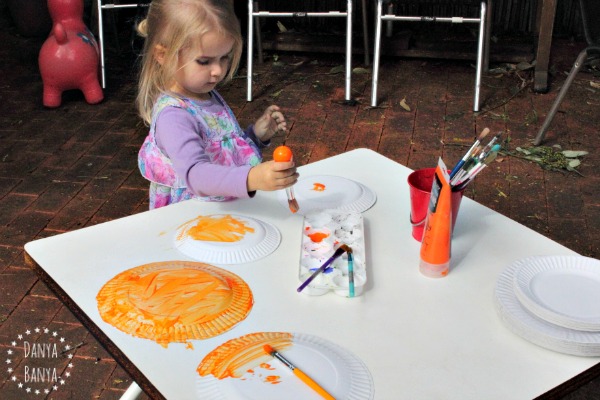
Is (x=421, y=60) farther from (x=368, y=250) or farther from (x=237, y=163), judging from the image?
(x=368, y=250)

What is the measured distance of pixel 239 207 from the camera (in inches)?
64.3

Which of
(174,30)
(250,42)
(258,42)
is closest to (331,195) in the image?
(174,30)

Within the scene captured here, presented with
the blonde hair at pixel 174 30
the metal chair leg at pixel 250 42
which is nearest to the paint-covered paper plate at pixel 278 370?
the blonde hair at pixel 174 30

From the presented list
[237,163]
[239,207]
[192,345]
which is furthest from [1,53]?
[192,345]

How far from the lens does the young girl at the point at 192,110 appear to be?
162cm

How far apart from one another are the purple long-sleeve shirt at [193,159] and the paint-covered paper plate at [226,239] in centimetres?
7

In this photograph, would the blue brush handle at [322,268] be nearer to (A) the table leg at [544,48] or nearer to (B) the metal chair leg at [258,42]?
(A) the table leg at [544,48]

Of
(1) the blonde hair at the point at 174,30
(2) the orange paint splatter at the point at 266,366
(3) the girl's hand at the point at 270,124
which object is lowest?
(2) the orange paint splatter at the point at 266,366

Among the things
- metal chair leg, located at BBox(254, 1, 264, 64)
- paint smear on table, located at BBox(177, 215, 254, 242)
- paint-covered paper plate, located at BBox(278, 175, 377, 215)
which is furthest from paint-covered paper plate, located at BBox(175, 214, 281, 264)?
metal chair leg, located at BBox(254, 1, 264, 64)

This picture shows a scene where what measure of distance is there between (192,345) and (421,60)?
414cm

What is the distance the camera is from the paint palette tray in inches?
51.0

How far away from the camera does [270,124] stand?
6.68ft

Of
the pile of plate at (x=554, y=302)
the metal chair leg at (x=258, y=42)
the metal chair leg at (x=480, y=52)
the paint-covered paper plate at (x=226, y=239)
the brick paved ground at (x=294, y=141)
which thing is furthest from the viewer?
the metal chair leg at (x=258, y=42)

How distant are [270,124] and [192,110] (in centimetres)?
27
